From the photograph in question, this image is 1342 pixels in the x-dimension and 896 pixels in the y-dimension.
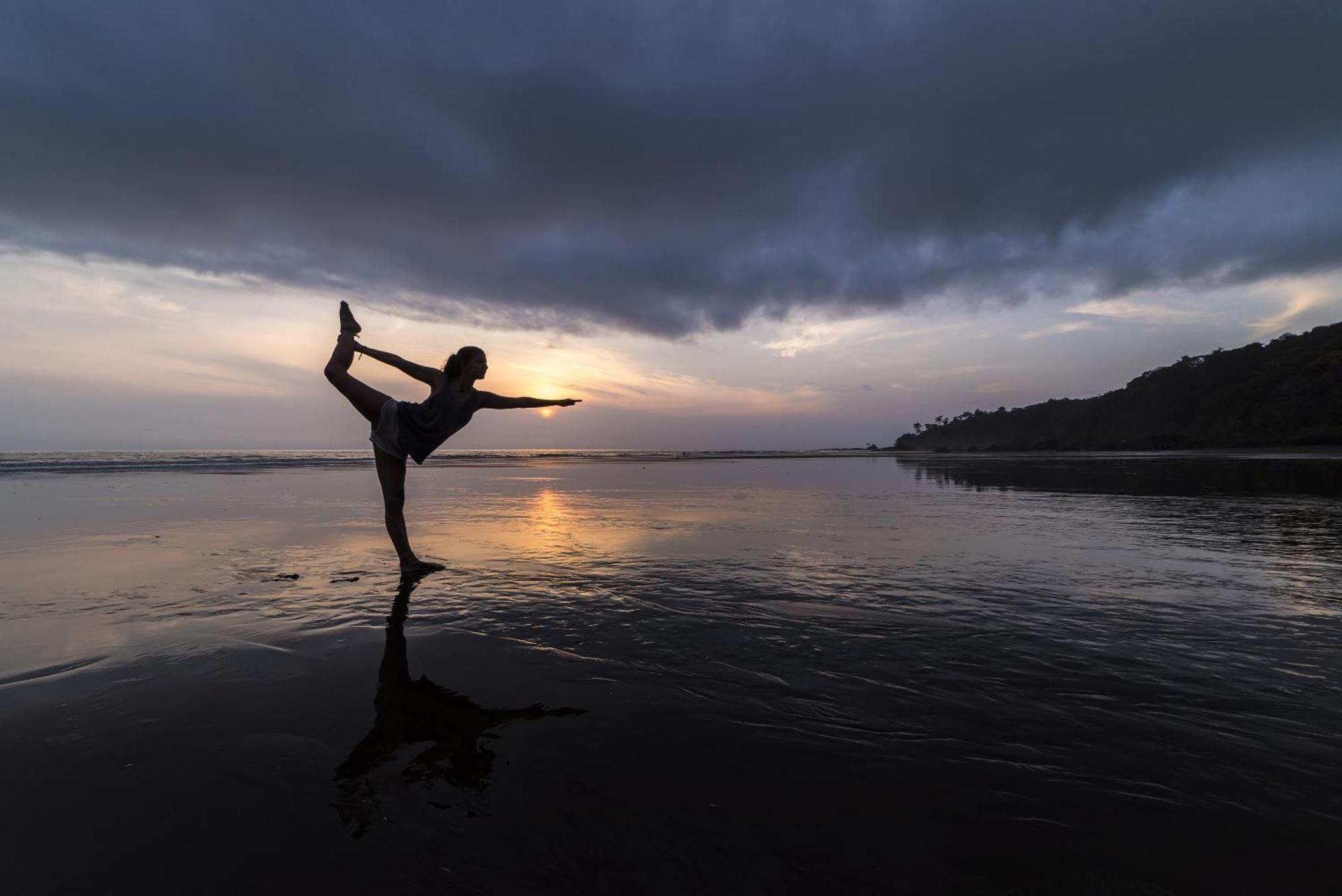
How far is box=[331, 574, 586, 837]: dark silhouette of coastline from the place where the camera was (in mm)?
2484

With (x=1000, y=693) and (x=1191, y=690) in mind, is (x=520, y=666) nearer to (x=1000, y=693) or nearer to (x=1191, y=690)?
(x=1000, y=693)

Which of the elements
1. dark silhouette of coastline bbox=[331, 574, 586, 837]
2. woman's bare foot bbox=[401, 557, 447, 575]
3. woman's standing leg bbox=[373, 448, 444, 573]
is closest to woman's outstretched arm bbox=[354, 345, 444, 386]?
woman's standing leg bbox=[373, 448, 444, 573]

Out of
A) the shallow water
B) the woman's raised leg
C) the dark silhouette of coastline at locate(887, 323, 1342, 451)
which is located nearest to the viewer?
the shallow water

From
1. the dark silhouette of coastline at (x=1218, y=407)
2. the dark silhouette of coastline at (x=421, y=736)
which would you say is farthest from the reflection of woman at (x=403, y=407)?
the dark silhouette of coastline at (x=1218, y=407)

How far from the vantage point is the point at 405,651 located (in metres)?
4.24

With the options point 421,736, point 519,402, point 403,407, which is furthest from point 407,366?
point 421,736

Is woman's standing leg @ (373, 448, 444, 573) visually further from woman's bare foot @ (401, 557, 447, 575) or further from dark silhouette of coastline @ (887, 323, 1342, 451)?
dark silhouette of coastline @ (887, 323, 1342, 451)

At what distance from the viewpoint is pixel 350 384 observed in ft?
21.7

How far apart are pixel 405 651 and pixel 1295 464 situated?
4013 centimetres

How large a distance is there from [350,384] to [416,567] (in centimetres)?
226

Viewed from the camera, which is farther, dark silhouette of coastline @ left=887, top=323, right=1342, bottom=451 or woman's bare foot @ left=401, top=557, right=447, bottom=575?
dark silhouette of coastline @ left=887, top=323, right=1342, bottom=451

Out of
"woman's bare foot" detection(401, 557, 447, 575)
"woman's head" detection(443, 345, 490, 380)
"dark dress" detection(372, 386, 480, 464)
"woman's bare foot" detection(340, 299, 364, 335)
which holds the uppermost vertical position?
"woman's bare foot" detection(340, 299, 364, 335)

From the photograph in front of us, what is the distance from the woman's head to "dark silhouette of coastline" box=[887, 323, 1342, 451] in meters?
63.7

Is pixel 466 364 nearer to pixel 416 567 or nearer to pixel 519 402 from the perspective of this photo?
pixel 519 402
